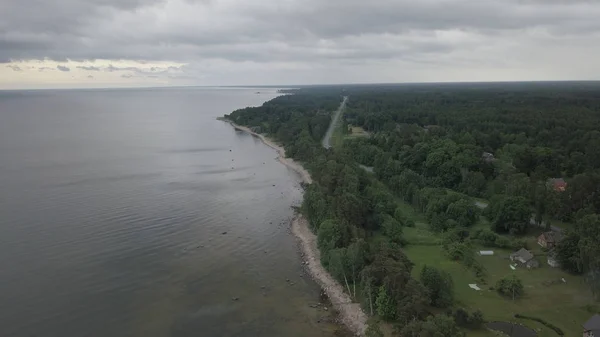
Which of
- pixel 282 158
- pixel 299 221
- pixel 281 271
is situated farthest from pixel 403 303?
pixel 282 158

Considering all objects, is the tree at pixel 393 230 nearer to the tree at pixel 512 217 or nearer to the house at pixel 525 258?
the house at pixel 525 258

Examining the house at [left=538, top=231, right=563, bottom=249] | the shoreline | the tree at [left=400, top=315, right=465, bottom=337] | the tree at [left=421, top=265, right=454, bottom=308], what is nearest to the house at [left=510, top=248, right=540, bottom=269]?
the house at [left=538, top=231, right=563, bottom=249]

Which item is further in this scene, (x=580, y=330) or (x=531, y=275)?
(x=531, y=275)

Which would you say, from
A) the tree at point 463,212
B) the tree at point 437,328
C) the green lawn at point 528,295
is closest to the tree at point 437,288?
the green lawn at point 528,295

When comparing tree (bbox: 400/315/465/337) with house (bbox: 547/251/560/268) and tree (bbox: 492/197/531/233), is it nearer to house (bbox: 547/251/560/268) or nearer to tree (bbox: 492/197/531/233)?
house (bbox: 547/251/560/268)

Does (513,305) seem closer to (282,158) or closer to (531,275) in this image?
(531,275)

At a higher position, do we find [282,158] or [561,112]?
[561,112]

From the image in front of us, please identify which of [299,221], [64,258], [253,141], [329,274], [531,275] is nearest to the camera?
[531,275]
